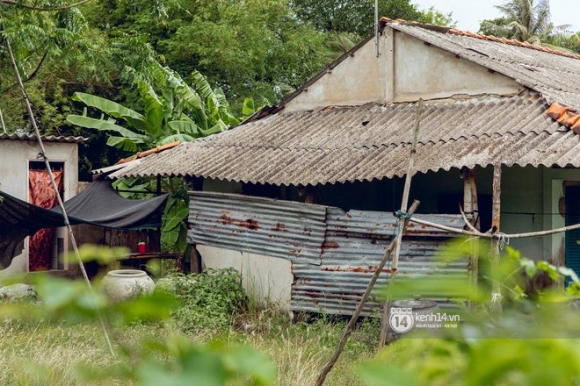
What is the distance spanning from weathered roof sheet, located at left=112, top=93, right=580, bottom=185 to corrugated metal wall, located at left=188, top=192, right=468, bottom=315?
1.57 feet

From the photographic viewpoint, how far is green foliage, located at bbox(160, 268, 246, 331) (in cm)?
826

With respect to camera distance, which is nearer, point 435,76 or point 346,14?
point 435,76

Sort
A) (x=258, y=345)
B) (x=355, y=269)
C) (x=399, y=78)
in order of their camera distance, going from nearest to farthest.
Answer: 1. (x=258, y=345)
2. (x=355, y=269)
3. (x=399, y=78)

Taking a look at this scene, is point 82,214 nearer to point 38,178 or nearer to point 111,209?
point 111,209

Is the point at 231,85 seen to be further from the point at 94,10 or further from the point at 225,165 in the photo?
the point at 225,165

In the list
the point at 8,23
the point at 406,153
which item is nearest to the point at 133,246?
the point at 8,23

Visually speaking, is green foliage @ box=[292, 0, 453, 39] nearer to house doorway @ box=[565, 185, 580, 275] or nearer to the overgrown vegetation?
house doorway @ box=[565, 185, 580, 275]

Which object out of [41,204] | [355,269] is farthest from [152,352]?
[41,204]

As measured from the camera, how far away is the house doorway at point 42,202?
1194 cm

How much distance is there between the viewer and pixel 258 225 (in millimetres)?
9320

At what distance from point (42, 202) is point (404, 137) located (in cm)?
649

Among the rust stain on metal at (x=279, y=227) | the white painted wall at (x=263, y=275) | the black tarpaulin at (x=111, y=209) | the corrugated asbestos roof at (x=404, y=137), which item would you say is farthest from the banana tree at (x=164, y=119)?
the rust stain on metal at (x=279, y=227)

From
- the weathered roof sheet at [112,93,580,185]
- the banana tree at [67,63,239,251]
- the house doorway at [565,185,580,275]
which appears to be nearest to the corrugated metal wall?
the weathered roof sheet at [112,93,580,185]

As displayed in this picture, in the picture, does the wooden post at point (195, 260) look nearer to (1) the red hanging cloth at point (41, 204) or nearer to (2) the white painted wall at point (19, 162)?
(2) the white painted wall at point (19, 162)
